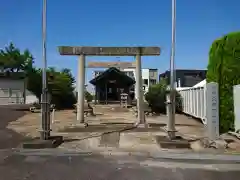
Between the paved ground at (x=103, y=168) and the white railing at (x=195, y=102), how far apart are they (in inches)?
326

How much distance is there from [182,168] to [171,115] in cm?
376

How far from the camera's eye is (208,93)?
1145 centimetres

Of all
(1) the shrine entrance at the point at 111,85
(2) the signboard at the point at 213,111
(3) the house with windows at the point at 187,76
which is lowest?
(2) the signboard at the point at 213,111

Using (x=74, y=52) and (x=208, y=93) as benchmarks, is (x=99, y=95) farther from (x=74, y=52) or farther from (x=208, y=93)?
(x=208, y=93)

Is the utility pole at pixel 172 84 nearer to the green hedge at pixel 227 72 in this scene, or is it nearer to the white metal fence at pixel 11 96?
the green hedge at pixel 227 72

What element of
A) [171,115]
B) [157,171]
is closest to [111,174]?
[157,171]

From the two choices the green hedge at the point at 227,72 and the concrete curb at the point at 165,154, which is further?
the green hedge at the point at 227,72

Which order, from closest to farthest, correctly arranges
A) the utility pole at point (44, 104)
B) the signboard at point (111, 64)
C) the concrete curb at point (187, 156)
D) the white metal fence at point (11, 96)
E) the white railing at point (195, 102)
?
the concrete curb at point (187, 156)
the utility pole at point (44, 104)
the white railing at point (195, 102)
the signboard at point (111, 64)
the white metal fence at point (11, 96)

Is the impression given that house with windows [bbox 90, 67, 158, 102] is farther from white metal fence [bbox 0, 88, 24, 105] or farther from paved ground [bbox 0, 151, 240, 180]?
paved ground [bbox 0, 151, 240, 180]

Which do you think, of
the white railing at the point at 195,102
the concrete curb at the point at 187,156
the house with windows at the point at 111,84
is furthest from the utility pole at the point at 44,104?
the house with windows at the point at 111,84

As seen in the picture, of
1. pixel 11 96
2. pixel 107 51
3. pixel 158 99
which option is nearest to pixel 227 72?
pixel 107 51

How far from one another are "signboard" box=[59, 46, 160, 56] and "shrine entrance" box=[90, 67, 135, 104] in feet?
86.5

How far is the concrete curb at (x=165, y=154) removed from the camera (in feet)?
28.3

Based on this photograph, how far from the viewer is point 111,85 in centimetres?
4584
